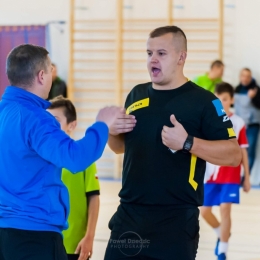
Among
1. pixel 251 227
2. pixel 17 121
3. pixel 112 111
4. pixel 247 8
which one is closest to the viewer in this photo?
pixel 17 121

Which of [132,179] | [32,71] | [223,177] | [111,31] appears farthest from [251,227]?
[111,31]

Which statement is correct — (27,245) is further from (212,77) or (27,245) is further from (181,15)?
(181,15)

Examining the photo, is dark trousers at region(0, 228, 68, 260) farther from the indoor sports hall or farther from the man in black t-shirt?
the indoor sports hall

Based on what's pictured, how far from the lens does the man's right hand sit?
95.3 inches

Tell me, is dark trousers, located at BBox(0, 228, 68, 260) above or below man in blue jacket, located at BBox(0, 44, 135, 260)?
below

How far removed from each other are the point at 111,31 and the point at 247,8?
2492mm

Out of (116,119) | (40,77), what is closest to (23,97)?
(40,77)

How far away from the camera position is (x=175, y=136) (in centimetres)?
255

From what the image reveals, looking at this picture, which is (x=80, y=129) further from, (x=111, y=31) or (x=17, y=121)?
(x=17, y=121)

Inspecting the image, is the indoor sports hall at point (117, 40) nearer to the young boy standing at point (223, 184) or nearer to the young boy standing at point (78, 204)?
the young boy standing at point (223, 184)

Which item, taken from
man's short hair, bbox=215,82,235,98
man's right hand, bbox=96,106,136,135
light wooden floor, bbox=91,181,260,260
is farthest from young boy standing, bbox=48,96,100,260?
man's short hair, bbox=215,82,235,98

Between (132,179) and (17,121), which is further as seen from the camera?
(132,179)

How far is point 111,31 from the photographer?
10.7 meters

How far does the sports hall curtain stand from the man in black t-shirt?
8.45m
